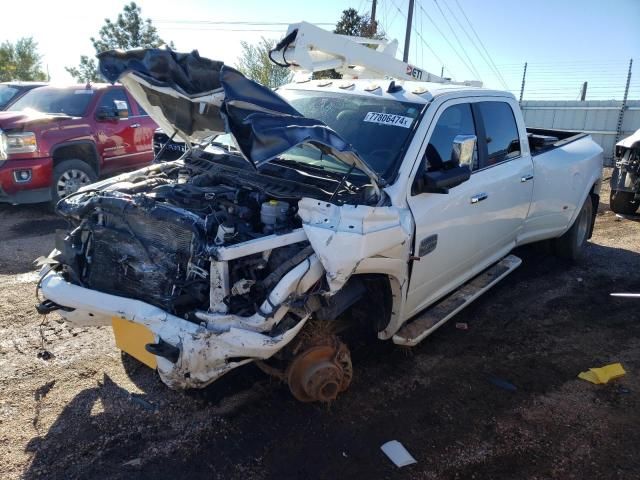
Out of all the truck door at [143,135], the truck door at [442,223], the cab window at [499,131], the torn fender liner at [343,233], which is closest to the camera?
the torn fender liner at [343,233]

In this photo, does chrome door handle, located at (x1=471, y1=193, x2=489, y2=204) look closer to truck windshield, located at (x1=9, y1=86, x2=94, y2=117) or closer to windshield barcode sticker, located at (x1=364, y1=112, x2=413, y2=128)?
windshield barcode sticker, located at (x1=364, y1=112, x2=413, y2=128)

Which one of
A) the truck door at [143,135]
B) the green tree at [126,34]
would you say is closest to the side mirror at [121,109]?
the truck door at [143,135]

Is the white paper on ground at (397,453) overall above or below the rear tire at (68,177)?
below

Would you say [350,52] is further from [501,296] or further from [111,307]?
[111,307]

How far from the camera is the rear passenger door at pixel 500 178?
3.93 metres

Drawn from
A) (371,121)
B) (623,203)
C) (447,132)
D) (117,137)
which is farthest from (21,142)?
(623,203)

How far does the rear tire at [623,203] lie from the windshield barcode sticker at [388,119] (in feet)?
21.1

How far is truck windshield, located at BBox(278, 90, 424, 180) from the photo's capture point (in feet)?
10.9

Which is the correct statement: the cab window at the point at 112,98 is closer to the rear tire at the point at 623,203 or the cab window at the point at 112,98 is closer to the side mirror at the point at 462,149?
the side mirror at the point at 462,149

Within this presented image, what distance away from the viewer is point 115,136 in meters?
7.87

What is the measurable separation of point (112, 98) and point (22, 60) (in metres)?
→ 33.8

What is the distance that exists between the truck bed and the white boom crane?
1.23 m

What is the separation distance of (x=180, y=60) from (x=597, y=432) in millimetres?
3426

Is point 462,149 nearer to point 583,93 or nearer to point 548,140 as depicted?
point 548,140
